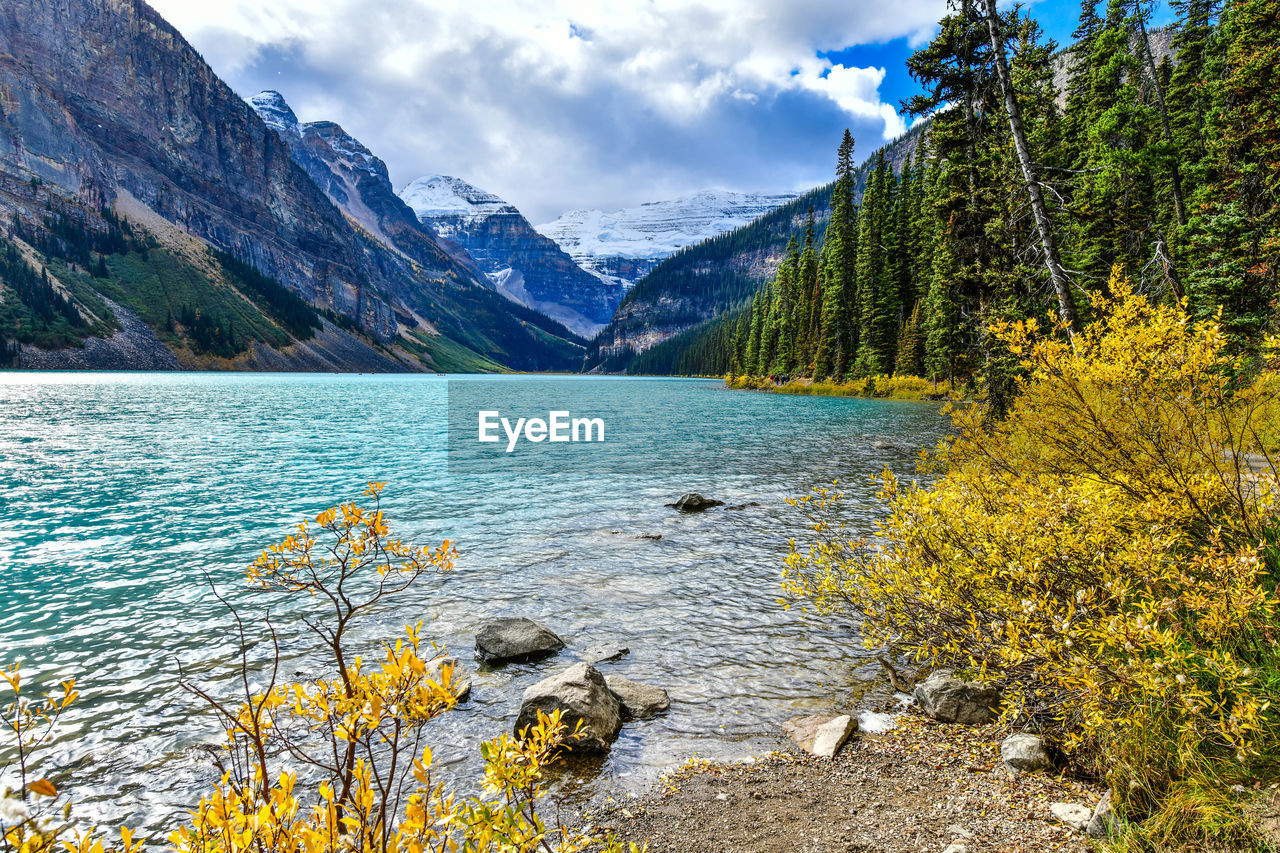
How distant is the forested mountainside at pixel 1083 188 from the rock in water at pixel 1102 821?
490cm

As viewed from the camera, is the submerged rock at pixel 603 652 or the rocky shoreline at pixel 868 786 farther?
the submerged rock at pixel 603 652

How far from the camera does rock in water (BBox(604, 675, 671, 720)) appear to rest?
7301 mm

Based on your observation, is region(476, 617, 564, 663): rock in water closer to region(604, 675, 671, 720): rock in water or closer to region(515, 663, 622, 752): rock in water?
region(604, 675, 671, 720): rock in water

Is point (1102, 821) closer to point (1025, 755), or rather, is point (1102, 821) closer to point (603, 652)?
point (1025, 755)

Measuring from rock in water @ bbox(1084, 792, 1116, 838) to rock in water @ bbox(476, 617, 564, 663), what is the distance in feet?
21.4

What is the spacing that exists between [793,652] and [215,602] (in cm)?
1012

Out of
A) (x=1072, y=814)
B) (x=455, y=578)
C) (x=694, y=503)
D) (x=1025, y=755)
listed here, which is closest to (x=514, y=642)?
(x=455, y=578)

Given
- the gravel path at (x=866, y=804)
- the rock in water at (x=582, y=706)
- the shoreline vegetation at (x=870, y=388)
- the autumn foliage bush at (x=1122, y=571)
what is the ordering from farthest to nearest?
the shoreline vegetation at (x=870, y=388)
the rock in water at (x=582, y=706)
the gravel path at (x=866, y=804)
the autumn foliage bush at (x=1122, y=571)

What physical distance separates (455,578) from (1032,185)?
15030 mm

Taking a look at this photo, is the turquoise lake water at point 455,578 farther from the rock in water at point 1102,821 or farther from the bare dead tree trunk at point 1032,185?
the bare dead tree trunk at point 1032,185

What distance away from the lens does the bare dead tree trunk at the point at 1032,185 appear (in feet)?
40.5

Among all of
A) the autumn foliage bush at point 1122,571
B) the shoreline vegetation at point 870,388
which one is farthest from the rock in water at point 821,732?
the shoreline vegetation at point 870,388

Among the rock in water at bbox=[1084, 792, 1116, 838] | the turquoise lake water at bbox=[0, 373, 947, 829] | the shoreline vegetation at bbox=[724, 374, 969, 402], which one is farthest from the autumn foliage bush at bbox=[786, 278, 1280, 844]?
the shoreline vegetation at bbox=[724, 374, 969, 402]

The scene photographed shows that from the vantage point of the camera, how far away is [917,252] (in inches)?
2596
